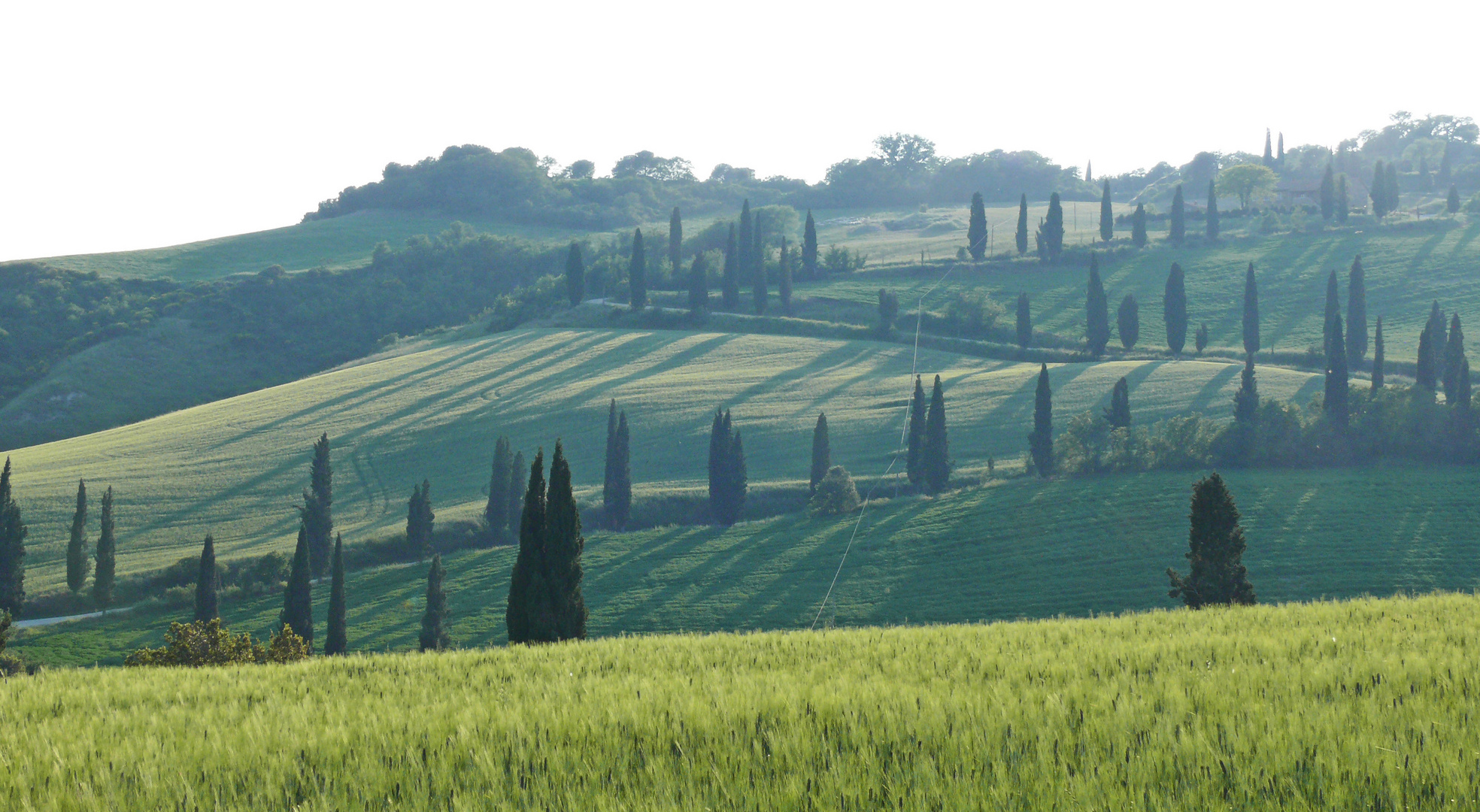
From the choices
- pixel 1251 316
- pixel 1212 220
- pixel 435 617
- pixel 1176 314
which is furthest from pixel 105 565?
pixel 1212 220

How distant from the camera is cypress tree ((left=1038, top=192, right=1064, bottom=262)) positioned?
168 m

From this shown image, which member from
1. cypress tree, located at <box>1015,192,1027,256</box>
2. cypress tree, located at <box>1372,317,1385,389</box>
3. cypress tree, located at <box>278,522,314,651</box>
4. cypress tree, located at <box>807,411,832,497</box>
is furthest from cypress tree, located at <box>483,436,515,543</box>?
cypress tree, located at <box>1015,192,1027,256</box>

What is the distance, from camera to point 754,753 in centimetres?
912

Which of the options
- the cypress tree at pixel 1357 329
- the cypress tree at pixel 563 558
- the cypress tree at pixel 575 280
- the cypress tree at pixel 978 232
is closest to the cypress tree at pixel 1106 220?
the cypress tree at pixel 978 232

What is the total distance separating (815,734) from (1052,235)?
552 ft

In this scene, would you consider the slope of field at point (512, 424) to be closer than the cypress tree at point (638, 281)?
Yes

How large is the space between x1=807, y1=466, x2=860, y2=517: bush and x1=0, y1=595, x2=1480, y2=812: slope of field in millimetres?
68448

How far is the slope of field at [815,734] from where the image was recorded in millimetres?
8062

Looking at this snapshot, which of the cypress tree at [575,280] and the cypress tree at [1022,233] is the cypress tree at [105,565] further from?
the cypress tree at [1022,233]

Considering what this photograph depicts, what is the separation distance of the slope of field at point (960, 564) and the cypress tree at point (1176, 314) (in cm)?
4982

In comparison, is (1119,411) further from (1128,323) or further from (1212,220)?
(1212,220)

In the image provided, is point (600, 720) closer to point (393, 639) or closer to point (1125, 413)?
point (393, 639)

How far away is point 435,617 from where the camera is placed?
6009 cm

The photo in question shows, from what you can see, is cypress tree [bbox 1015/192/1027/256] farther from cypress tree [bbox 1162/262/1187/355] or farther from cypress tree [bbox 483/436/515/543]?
cypress tree [bbox 483/436/515/543]
